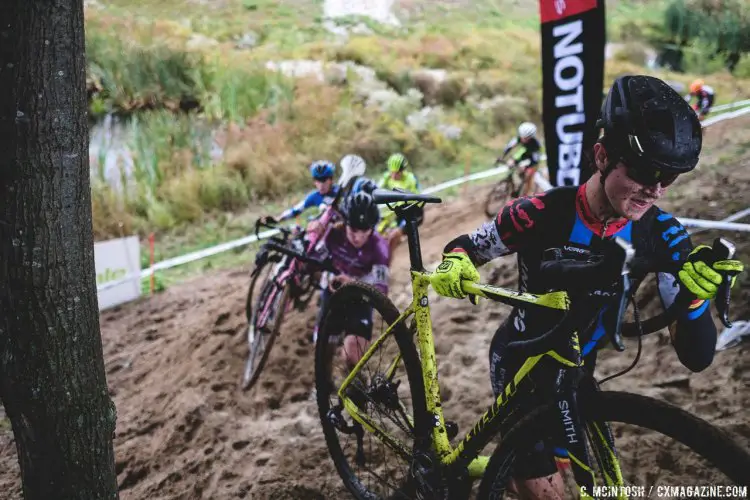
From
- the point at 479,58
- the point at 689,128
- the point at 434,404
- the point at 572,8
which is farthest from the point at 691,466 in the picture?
the point at 479,58

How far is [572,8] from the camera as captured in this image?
464 centimetres

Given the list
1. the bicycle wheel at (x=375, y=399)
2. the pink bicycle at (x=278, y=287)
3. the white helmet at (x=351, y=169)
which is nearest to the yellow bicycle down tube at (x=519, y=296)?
the bicycle wheel at (x=375, y=399)

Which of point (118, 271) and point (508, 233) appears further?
point (118, 271)

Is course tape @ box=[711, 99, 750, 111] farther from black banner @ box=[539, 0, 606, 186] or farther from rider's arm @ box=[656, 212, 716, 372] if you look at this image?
rider's arm @ box=[656, 212, 716, 372]

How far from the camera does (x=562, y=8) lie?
185 inches

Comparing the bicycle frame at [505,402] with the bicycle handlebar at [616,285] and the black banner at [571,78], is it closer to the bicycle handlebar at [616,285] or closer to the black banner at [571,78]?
the bicycle handlebar at [616,285]

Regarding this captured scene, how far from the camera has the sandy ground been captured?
371cm

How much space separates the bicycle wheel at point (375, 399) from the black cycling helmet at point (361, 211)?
0.86 m

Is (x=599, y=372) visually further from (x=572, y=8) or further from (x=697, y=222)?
(x=572, y=8)

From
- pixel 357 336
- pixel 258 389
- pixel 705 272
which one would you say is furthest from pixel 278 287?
pixel 705 272

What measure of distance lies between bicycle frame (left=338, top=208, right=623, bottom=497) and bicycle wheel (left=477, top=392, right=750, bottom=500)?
0.04m

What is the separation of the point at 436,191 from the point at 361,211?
8453 mm

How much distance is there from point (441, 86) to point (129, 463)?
15523 mm

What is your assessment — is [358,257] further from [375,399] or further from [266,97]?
[266,97]
